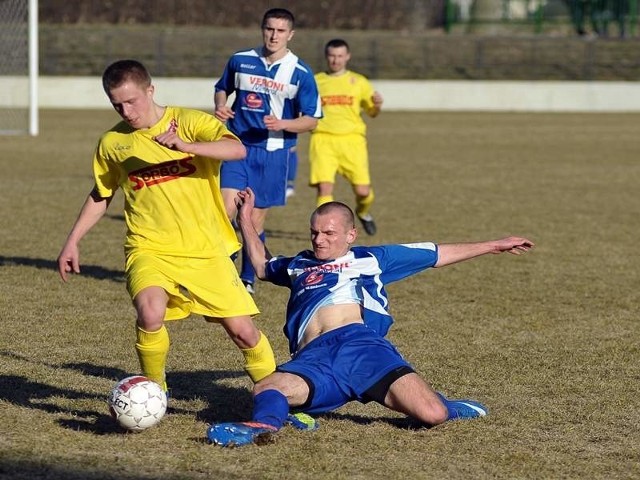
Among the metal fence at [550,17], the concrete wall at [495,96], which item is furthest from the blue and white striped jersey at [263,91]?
the metal fence at [550,17]

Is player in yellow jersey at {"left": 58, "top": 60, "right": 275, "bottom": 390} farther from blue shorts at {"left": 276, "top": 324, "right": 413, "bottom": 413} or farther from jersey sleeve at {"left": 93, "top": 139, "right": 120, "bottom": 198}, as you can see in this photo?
blue shorts at {"left": 276, "top": 324, "right": 413, "bottom": 413}

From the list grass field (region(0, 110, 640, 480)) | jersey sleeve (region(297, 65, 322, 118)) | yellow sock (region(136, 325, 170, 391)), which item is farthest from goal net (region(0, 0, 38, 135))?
yellow sock (region(136, 325, 170, 391))

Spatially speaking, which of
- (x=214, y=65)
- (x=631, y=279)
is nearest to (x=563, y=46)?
(x=214, y=65)

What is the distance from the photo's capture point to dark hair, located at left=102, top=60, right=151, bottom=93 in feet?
17.7

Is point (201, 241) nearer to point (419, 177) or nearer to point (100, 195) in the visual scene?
point (100, 195)

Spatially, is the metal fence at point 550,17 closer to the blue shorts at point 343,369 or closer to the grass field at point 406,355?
the grass field at point 406,355

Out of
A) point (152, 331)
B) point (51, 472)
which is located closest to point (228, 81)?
point (152, 331)

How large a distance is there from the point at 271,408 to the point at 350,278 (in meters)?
0.90

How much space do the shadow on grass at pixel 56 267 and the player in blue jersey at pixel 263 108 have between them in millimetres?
1218

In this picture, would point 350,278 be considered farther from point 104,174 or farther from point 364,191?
point 364,191

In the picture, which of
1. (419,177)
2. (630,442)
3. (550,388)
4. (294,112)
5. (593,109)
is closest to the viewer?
(630,442)

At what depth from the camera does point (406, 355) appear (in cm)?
723

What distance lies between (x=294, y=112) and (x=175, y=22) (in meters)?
39.1

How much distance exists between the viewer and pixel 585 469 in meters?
5.04
